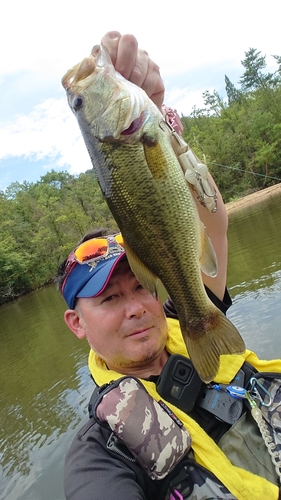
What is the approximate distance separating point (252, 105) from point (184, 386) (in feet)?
185

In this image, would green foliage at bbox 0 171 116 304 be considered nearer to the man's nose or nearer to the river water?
the river water

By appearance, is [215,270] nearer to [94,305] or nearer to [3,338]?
[94,305]

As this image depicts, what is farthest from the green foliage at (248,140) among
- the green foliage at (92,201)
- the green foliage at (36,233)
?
the green foliage at (36,233)

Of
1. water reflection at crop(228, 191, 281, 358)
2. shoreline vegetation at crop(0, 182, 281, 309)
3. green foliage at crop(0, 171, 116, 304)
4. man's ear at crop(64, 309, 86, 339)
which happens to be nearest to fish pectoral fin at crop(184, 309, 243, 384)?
man's ear at crop(64, 309, 86, 339)

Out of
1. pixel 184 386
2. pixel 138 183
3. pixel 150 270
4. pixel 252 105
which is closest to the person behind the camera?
pixel 138 183

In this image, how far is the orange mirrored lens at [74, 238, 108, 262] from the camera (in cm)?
229

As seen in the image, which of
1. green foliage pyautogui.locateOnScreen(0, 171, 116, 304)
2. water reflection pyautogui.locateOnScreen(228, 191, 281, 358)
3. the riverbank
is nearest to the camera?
water reflection pyautogui.locateOnScreen(228, 191, 281, 358)

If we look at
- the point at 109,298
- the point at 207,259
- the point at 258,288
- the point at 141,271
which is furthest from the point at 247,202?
the point at 141,271

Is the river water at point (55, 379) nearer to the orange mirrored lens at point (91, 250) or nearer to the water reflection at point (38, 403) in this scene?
the water reflection at point (38, 403)

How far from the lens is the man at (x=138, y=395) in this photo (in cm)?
172

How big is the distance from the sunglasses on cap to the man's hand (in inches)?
33.9

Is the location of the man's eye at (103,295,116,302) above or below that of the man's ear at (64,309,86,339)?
above

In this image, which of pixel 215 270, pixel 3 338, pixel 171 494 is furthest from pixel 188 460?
pixel 3 338

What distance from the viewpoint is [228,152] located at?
47.3 m
